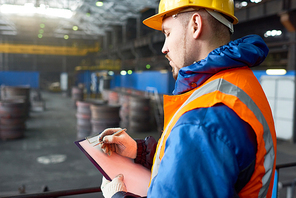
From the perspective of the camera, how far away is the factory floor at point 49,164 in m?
5.61

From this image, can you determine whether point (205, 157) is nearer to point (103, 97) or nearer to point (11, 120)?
point (11, 120)

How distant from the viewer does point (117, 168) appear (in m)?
1.44

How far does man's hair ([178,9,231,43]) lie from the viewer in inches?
46.9

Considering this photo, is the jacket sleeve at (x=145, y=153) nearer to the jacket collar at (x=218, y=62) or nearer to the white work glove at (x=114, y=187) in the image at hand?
the white work glove at (x=114, y=187)

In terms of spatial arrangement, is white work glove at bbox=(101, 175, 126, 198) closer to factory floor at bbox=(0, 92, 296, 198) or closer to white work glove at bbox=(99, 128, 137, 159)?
white work glove at bbox=(99, 128, 137, 159)

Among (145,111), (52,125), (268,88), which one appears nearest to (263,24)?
(268,88)

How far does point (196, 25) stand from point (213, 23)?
91 mm

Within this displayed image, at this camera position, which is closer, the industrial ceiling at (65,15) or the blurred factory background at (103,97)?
the blurred factory background at (103,97)

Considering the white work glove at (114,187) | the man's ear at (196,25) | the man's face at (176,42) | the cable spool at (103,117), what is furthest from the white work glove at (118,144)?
the cable spool at (103,117)

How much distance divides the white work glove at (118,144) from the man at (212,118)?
282mm

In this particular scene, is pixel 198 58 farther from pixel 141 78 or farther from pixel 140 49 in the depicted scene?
pixel 140 49

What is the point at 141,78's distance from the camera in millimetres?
19000

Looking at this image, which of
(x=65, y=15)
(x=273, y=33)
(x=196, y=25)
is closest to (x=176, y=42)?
(x=196, y=25)

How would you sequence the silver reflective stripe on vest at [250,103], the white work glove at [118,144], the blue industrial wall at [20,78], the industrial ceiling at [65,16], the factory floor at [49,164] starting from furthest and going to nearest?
the industrial ceiling at [65,16] → the blue industrial wall at [20,78] → the factory floor at [49,164] → the white work glove at [118,144] → the silver reflective stripe on vest at [250,103]
